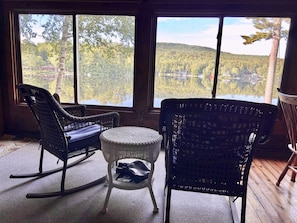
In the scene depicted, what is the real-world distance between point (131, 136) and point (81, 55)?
2079 mm

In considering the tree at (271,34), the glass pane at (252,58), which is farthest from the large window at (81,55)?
the tree at (271,34)

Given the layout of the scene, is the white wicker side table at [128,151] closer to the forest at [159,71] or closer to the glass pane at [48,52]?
the forest at [159,71]

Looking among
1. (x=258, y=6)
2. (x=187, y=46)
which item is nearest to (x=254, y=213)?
(x=187, y=46)

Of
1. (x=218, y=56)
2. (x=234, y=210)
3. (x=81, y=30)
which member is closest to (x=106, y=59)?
(x=81, y=30)

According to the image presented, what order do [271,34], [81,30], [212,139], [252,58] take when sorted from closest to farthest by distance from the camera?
[212,139], [271,34], [252,58], [81,30]

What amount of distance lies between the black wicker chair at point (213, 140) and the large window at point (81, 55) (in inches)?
81.8

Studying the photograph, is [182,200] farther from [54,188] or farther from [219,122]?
[54,188]

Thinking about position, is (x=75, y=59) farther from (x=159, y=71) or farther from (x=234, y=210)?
(x=234, y=210)

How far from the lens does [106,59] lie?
3566mm

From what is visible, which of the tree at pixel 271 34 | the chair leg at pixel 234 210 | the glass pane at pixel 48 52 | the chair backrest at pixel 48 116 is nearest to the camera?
the chair leg at pixel 234 210

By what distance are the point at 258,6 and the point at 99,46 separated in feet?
7.34

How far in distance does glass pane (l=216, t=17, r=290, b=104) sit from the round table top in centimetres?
169

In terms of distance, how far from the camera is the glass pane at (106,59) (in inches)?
136

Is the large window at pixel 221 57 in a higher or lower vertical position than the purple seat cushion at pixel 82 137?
higher
